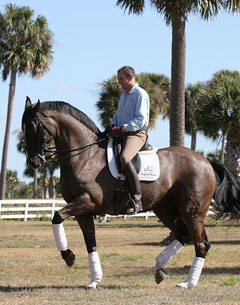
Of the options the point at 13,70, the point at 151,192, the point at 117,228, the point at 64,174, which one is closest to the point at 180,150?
the point at 151,192

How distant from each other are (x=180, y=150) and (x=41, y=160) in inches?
87.0

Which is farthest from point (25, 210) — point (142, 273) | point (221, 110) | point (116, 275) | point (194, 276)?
point (194, 276)

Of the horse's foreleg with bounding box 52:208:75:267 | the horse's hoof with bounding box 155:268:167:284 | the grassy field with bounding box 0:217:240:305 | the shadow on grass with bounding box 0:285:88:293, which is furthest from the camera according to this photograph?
the horse's hoof with bounding box 155:268:167:284

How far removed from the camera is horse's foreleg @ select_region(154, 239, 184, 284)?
11836 millimetres

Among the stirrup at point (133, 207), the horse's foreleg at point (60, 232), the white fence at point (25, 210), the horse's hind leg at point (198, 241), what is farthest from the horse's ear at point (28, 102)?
the white fence at point (25, 210)

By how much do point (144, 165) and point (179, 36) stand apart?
10.4 m

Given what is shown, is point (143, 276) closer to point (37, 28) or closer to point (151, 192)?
point (151, 192)

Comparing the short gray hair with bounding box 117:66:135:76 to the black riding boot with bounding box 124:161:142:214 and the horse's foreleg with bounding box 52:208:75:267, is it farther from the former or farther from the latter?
the horse's foreleg with bounding box 52:208:75:267

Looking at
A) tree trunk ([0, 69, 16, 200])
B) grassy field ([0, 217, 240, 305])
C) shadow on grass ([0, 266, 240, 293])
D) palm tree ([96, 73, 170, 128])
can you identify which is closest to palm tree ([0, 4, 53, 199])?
tree trunk ([0, 69, 16, 200])

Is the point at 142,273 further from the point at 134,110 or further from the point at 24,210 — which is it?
the point at 24,210

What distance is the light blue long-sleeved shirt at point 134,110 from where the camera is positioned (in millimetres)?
11516

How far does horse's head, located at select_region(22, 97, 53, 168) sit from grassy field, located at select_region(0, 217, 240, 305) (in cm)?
184

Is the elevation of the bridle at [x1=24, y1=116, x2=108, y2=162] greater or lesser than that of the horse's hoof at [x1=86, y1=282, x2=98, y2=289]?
greater

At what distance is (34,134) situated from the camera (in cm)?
1141
